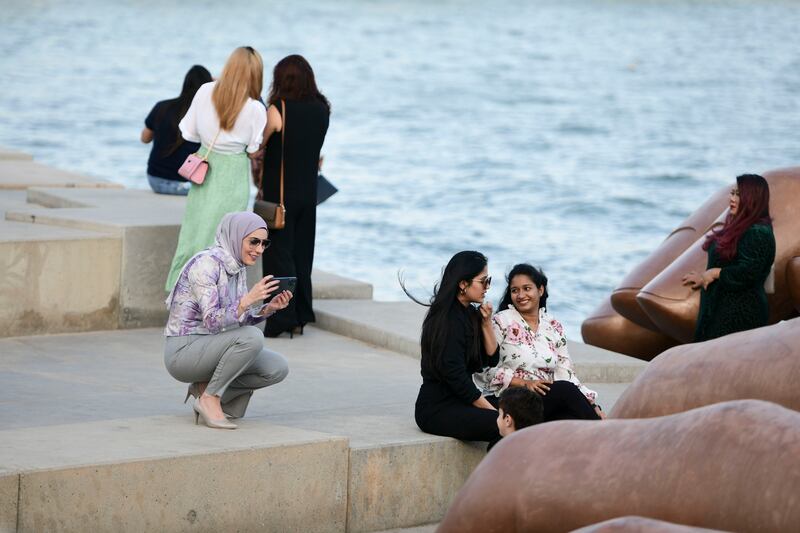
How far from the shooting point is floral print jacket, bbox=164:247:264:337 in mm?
7004

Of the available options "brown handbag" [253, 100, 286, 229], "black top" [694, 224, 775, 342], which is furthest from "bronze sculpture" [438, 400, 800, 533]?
"brown handbag" [253, 100, 286, 229]

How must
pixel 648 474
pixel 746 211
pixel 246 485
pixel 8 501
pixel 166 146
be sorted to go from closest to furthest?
1. pixel 648 474
2. pixel 8 501
3. pixel 246 485
4. pixel 746 211
5. pixel 166 146

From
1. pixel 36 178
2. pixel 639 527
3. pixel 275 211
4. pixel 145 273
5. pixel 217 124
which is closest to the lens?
pixel 639 527

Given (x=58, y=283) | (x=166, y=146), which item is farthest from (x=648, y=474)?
(x=166, y=146)

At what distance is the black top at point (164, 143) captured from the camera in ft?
39.3

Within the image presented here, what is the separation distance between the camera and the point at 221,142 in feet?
30.8

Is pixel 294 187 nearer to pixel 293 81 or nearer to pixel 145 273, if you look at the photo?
pixel 293 81

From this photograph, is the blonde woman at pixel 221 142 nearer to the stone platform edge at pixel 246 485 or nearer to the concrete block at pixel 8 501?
the stone platform edge at pixel 246 485

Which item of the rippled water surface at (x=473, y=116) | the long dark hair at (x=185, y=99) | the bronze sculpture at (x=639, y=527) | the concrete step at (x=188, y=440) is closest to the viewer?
the bronze sculpture at (x=639, y=527)

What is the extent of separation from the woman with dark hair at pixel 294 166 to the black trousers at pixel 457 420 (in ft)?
8.23

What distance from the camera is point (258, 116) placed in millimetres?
9383

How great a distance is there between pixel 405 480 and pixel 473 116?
36660 mm

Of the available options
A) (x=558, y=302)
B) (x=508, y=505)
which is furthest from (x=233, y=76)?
(x=558, y=302)

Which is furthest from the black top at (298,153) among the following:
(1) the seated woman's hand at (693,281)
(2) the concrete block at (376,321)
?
(1) the seated woman's hand at (693,281)
